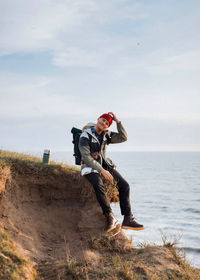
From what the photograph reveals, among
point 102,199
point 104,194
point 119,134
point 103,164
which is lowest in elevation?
point 102,199

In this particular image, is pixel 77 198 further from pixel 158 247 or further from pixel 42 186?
pixel 158 247

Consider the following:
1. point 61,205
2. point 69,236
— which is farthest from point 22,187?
point 69,236

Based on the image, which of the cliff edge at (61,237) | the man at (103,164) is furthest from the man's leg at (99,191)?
the cliff edge at (61,237)

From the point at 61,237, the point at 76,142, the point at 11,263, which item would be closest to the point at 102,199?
the point at 61,237

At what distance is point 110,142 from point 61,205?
7.34 ft

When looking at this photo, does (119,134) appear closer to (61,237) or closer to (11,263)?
(61,237)

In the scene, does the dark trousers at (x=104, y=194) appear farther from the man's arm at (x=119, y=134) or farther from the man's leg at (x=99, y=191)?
the man's arm at (x=119, y=134)

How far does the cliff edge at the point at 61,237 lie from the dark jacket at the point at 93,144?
1.05 meters

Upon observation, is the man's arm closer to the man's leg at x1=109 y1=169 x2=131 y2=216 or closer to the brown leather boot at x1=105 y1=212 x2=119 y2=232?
the man's leg at x1=109 y1=169 x2=131 y2=216

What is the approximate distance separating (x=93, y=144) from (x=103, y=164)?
2.12 ft

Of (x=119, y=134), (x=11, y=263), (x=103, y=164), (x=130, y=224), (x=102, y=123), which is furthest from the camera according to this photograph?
(x=119, y=134)

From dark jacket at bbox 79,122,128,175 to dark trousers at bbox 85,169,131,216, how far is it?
202 mm

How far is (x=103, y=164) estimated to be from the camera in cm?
771

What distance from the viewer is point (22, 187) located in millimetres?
7844
